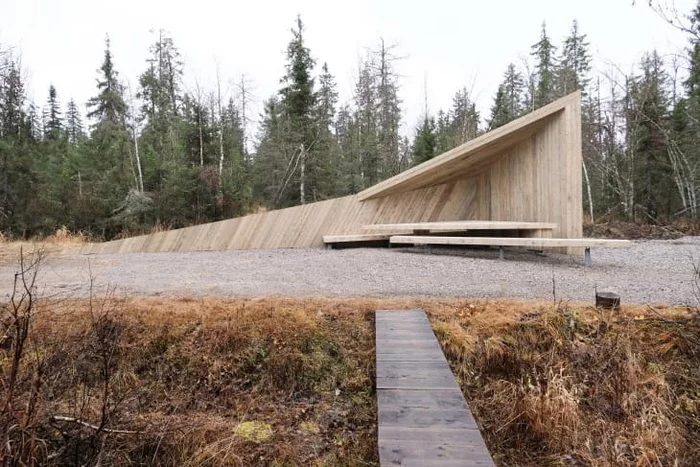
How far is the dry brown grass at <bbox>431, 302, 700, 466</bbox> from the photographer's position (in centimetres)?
262

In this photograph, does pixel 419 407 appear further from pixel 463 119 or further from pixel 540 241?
pixel 463 119

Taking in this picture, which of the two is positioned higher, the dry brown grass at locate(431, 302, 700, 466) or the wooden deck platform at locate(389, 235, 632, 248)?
the wooden deck platform at locate(389, 235, 632, 248)

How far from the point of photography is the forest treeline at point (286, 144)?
42.6 ft

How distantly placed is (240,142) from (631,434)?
22.4 metres

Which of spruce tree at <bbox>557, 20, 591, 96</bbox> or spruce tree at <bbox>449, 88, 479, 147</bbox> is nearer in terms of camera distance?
spruce tree at <bbox>449, 88, 479, 147</bbox>

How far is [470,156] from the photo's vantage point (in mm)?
7582

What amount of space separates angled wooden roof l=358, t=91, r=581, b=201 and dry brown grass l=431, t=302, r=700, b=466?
14.1 feet

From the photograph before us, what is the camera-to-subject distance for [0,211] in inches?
498

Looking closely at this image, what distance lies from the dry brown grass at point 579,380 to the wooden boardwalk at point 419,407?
47 centimetres

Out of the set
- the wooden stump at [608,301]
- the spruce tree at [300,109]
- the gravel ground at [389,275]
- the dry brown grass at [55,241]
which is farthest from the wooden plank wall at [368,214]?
the spruce tree at [300,109]

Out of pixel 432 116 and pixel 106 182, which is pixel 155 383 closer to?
pixel 106 182

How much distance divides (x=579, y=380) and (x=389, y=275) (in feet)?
8.94

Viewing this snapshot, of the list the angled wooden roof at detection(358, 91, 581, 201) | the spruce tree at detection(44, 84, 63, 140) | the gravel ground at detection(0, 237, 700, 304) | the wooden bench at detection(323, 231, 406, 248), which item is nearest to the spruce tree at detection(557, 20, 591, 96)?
the angled wooden roof at detection(358, 91, 581, 201)

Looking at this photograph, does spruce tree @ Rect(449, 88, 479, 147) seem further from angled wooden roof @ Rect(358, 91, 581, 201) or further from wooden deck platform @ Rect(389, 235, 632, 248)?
wooden deck platform @ Rect(389, 235, 632, 248)
